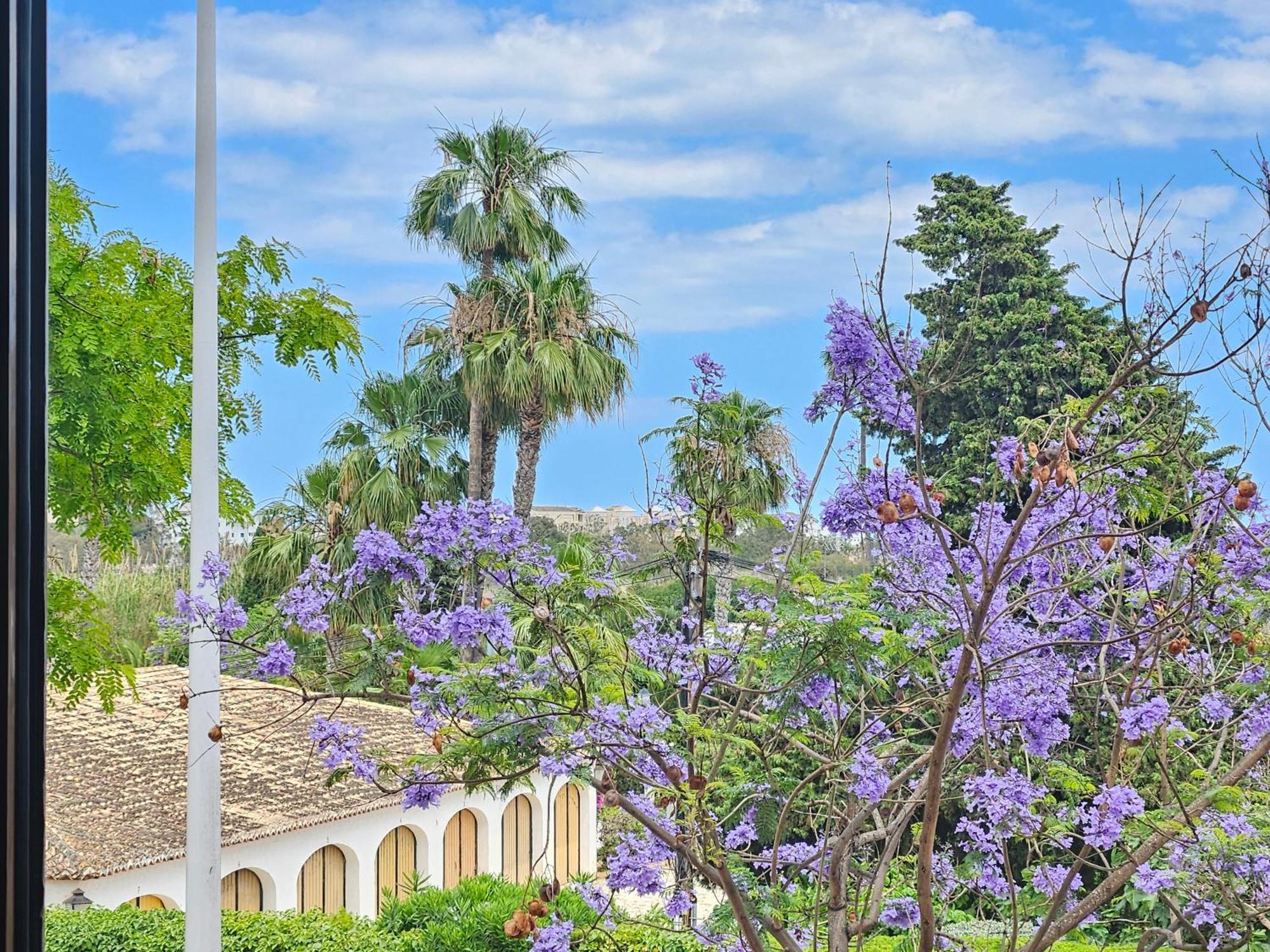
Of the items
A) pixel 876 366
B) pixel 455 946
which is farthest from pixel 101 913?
pixel 876 366

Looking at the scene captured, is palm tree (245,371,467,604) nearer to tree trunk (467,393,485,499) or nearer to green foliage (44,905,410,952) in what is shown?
tree trunk (467,393,485,499)

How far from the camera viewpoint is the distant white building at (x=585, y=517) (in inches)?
170

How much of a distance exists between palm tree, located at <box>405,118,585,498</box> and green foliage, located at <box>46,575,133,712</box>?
3.84m

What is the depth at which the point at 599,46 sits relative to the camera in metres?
9.98

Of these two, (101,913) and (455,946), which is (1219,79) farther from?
(101,913)

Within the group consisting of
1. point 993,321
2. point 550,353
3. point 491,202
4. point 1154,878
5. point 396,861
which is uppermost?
point 491,202

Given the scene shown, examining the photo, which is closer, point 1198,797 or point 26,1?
point 26,1

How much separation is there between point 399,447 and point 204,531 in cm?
387

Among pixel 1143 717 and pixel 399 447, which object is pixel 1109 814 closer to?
pixel 1143 717

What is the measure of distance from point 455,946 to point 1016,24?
21.1 feet

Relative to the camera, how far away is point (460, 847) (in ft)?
19.2

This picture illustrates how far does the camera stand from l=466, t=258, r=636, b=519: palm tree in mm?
6293

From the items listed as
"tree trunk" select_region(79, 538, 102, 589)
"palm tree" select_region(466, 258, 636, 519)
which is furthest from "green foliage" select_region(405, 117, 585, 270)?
"tree trunk" select_region(79, 538, 102, 589)

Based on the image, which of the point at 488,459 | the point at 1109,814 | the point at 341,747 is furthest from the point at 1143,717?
the point at 488,459
